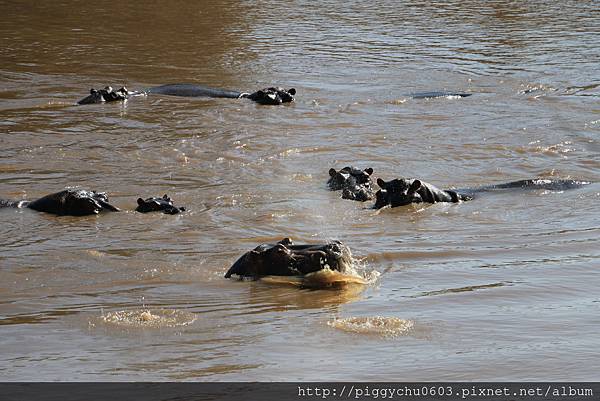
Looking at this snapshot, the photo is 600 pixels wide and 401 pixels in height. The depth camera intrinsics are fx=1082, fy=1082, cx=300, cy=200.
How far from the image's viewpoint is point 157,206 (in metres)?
8.88

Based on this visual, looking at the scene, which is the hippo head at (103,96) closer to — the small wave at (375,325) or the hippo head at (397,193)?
the hippo head at (397,193)

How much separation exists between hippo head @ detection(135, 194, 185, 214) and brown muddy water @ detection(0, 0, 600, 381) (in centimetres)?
11

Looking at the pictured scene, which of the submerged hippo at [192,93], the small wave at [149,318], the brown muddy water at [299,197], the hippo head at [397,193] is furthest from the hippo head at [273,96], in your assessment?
the small wave at [149,318]

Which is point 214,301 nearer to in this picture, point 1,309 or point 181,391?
point 1,309

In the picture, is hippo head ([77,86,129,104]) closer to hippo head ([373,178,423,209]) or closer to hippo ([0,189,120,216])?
hippo ([0,189,120,216])

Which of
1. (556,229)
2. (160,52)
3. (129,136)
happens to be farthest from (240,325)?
(160,52)

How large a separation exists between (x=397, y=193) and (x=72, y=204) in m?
2.77

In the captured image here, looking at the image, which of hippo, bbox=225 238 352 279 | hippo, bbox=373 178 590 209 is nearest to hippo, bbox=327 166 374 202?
hippo, bbox=373 178 590 209

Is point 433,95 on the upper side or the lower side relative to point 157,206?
upper

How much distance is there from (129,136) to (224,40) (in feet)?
27.3

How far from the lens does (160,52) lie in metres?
19.3

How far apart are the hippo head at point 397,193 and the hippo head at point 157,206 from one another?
1.75 metres

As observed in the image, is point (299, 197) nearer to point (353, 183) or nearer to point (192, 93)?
point (353, 183)

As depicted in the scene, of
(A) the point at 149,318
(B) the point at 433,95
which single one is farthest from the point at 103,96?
(A) the point at 149,318
